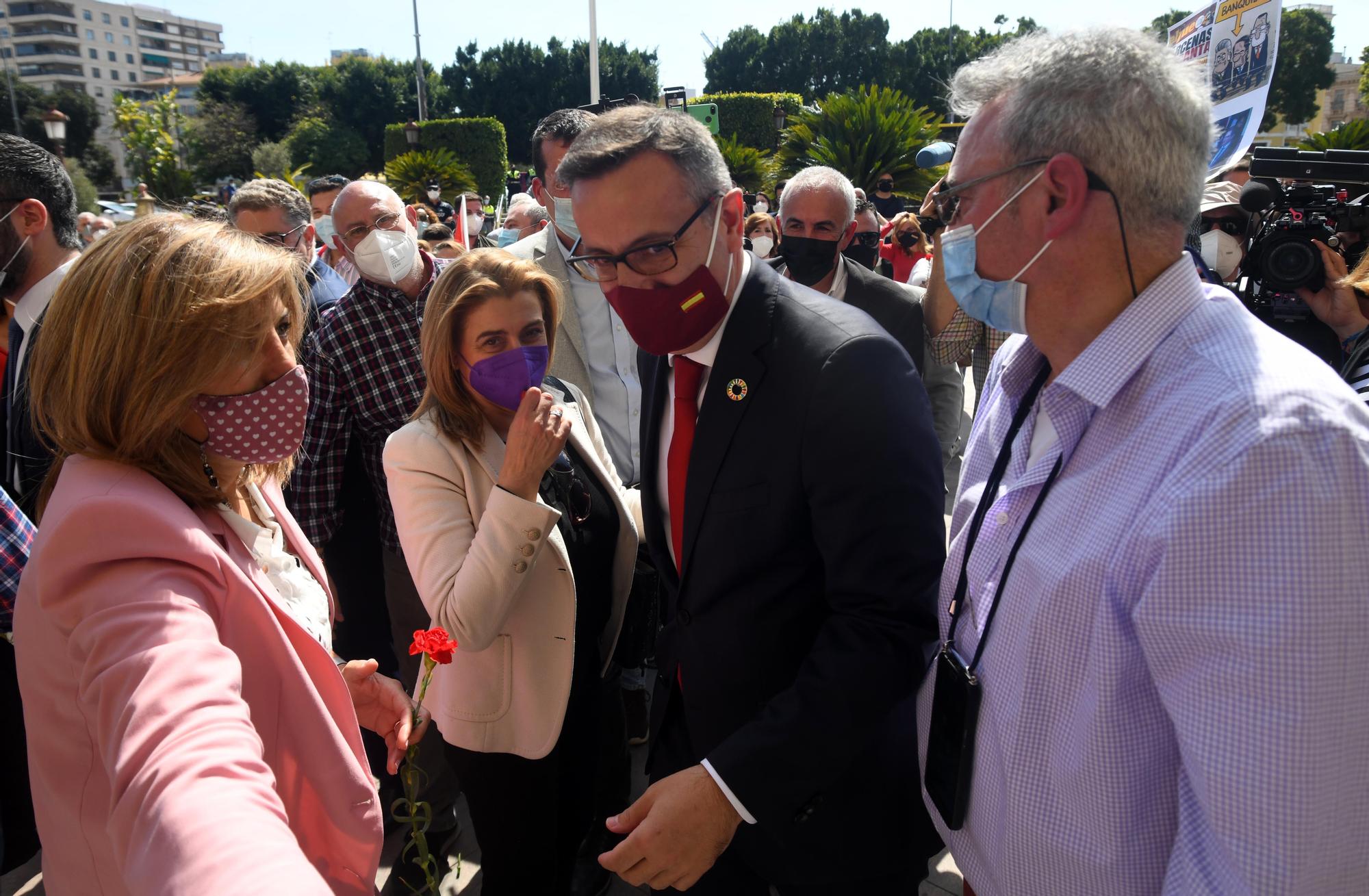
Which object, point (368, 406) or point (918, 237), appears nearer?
point (368, 406)

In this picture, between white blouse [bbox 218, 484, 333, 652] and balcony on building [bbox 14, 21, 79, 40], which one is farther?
balcony on building [bbox 14, 21, 79, 40]

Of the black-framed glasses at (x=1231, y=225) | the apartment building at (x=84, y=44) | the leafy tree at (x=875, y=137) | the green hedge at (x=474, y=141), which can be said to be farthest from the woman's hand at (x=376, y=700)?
the apartment building at (x=84, y=44)

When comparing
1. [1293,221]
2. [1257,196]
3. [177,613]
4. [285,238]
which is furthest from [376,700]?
[1257,196]

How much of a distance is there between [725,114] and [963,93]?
1394 inches

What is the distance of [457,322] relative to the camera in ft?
7.65

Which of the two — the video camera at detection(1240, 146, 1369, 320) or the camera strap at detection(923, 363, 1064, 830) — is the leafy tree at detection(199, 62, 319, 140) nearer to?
the video camera at detection(1240, 146, 1369, 320)

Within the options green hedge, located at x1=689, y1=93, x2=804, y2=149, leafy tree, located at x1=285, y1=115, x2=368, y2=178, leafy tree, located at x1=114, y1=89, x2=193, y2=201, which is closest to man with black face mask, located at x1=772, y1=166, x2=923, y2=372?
leafy tree, located at x1=114, y1=89, x2=193, y2=201

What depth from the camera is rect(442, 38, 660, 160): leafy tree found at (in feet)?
200

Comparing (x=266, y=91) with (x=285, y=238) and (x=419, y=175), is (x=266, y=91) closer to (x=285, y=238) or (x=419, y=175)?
(x=419, y=175)

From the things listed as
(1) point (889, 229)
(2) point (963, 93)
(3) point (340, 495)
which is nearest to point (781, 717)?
(2) point (963, 93)

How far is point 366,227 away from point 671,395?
100 inches

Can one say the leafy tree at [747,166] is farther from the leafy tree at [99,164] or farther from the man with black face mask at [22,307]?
the leafy tree at [99,164]

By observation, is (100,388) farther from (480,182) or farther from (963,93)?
(480,182)

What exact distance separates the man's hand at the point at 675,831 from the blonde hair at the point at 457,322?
1140mm
